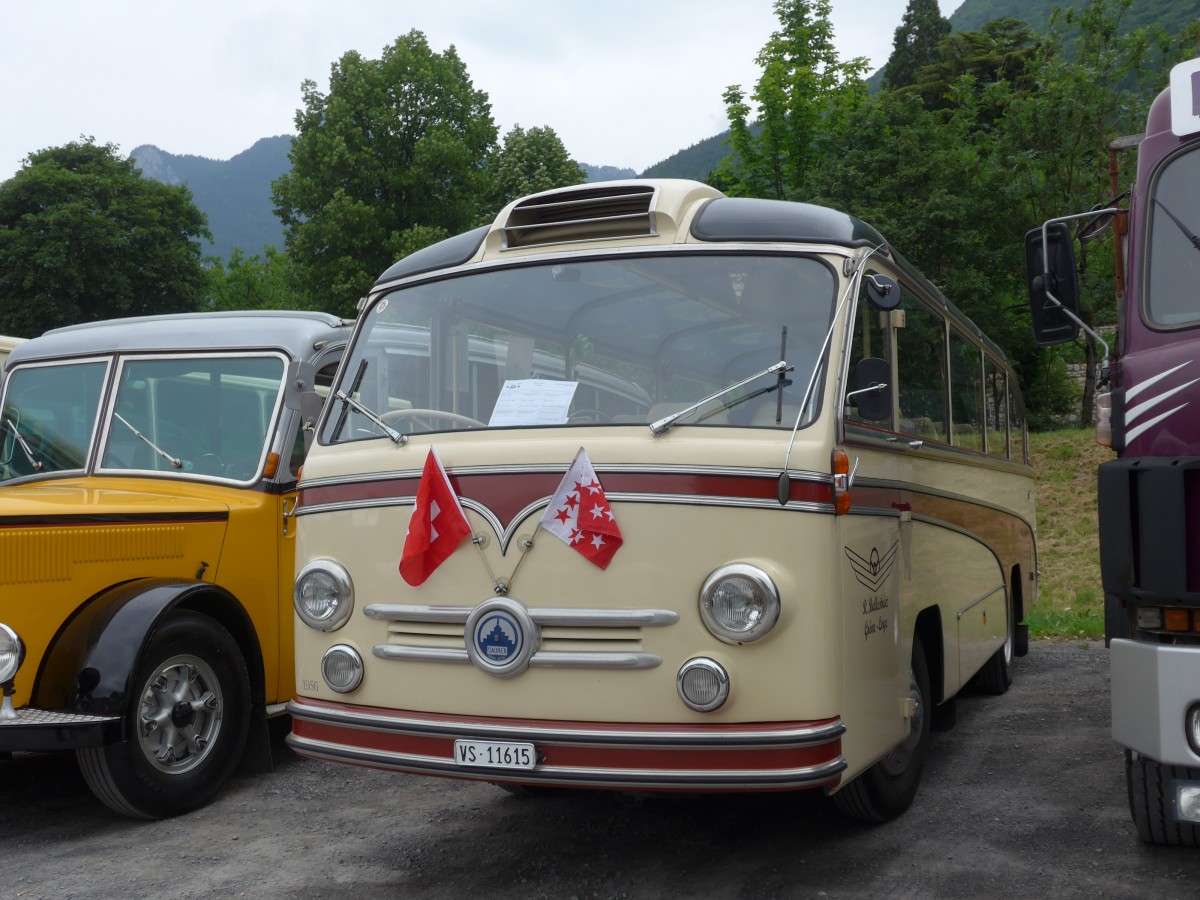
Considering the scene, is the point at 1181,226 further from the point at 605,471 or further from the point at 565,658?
the point at 565,658

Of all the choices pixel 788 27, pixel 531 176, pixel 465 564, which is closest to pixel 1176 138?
pixel 465 564

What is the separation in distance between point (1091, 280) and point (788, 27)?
41.3 feet

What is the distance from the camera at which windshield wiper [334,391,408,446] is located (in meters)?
4.99

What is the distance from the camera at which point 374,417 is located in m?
5.18

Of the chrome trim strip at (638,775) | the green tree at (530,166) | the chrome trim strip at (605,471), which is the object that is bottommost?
the chrome trim strip at (638,775)

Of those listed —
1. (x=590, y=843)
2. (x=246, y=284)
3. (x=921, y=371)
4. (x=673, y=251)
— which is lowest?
(x=590, y=843)

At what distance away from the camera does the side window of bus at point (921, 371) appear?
580 cm

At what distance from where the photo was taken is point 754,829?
218 inches

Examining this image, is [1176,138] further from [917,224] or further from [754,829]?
[917,224]

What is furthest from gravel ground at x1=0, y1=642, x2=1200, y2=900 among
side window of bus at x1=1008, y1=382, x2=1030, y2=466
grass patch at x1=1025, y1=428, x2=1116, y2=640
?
grass patch at x1=1025, y1=428, x2=1116, y2=640

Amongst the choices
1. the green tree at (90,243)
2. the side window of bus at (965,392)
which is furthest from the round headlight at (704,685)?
the green tree at (90,243)

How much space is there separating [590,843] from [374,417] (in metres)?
2.10

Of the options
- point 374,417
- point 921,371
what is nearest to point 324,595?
point 374,417

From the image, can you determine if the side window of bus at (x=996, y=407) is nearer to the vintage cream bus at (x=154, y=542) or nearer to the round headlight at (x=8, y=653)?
the vintage cream bus at (x=154, y=542)
